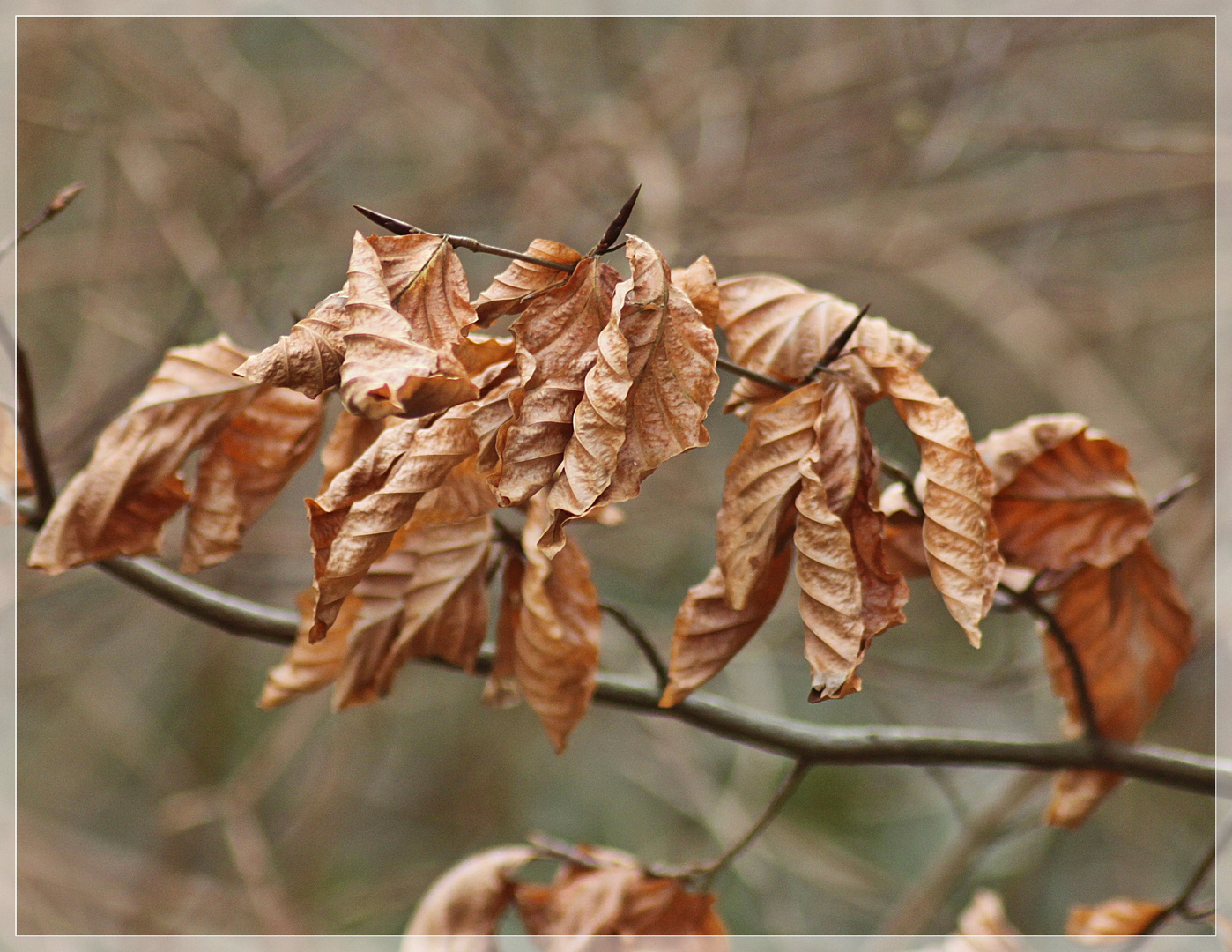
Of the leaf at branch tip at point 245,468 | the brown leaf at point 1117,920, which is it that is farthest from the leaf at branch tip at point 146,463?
the brown leaf at point 1117,920

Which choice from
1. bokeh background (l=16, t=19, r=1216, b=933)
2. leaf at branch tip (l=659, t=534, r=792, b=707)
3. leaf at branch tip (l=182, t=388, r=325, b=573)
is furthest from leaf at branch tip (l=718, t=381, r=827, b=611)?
bokeh background (l=16, t=19, r=1216, b=933)

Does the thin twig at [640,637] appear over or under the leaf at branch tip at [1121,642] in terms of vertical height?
under

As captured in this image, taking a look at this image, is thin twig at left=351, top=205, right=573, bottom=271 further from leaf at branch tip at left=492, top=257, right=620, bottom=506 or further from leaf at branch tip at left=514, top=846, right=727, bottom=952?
leaf at branch tip at left=514, top=846, right=727, bottom=952

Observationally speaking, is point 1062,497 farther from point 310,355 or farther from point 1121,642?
point 310,355

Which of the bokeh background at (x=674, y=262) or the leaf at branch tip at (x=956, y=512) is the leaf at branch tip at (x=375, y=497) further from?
the bokeh background at (x=674, y=262)

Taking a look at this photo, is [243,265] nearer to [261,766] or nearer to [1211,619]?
[261,766]

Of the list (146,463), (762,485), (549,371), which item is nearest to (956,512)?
(762,485)
